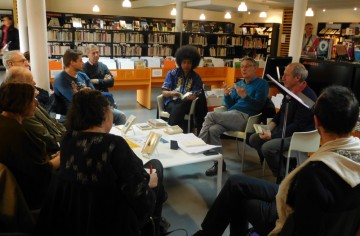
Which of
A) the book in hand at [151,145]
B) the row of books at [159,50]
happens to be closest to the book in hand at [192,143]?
the book in hand at [151,145]

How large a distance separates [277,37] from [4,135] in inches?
482

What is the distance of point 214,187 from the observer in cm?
312

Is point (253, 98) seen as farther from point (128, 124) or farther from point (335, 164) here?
point (335, 164)

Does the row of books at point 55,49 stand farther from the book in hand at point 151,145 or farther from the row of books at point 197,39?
the book in hand at point 151,145

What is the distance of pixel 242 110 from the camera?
3730 mm

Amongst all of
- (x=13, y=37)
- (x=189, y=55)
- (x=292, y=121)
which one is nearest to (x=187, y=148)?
(x=292, y=121)

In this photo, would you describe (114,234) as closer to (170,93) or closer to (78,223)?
(78,223)

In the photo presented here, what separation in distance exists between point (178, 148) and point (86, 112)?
118 cm

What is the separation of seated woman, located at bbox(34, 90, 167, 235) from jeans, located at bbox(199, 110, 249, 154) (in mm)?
2052

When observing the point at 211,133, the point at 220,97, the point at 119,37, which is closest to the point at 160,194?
the point at 211,133

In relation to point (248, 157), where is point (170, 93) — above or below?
above

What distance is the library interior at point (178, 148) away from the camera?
1.45 meters

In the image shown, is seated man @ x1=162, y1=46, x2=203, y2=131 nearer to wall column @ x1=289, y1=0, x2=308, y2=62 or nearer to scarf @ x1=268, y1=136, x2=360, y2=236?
wall column @ x1=289, y1=0, x2=308, y2=62

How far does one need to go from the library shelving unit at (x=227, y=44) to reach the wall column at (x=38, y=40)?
6843mm
